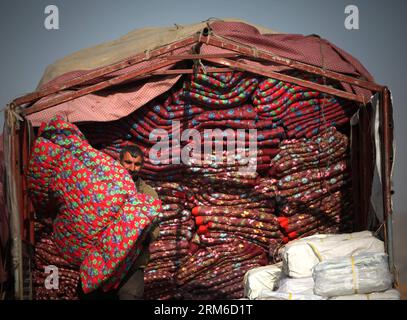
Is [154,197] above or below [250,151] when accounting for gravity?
below

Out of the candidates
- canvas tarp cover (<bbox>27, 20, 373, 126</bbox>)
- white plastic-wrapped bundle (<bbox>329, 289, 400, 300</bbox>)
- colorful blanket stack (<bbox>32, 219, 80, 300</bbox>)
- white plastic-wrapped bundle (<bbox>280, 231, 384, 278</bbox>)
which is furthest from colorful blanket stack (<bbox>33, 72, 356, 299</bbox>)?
white plastic-wrapped bundle (<bbox>329, 289, 400, 300</bbox>)

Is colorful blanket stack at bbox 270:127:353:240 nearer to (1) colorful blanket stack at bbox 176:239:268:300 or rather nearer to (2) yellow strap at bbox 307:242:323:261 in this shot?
(1) colorful blanket stack at bbox 176:239:268:300

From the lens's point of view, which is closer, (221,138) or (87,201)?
(87,201)

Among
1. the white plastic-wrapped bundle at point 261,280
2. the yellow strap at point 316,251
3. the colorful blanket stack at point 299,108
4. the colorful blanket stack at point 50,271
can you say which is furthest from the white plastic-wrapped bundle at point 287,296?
the colorful blanket stack at point 50,271

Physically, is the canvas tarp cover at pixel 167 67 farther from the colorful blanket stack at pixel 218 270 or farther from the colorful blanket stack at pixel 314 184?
the colorful blanket stack at pixel 218 270

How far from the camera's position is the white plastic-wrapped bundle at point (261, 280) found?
6.61 metres

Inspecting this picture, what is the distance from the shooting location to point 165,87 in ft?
23.4

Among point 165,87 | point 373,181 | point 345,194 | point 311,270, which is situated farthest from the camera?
point 345,194

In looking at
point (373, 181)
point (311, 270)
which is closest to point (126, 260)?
point (311, 270)

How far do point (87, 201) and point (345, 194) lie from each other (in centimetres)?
275

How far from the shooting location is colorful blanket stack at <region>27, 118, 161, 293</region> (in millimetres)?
6250

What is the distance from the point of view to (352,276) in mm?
5871

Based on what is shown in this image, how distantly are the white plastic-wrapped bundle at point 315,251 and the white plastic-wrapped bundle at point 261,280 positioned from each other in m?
0.35

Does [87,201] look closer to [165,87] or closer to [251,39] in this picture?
[165,87]
